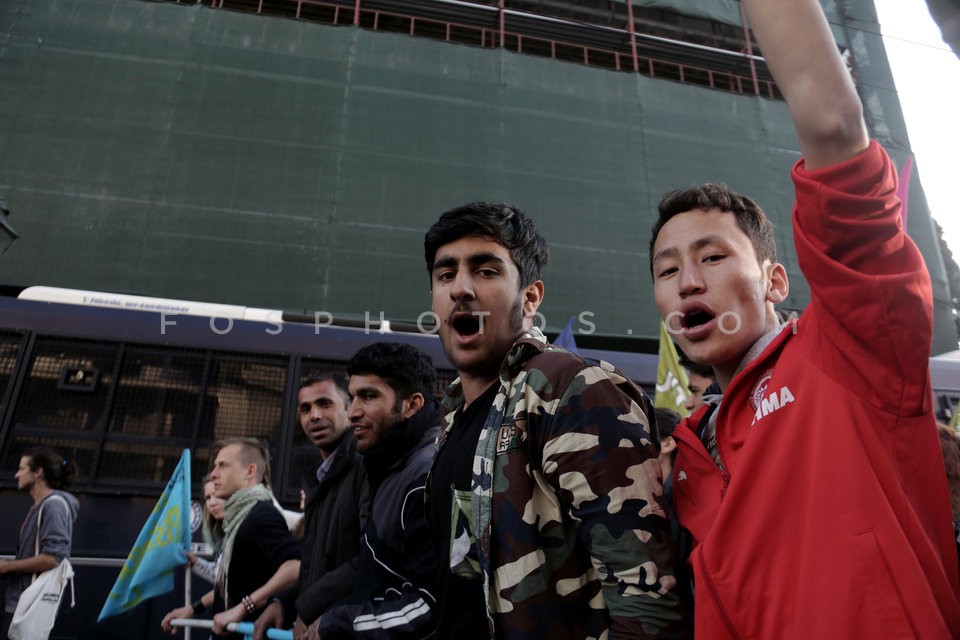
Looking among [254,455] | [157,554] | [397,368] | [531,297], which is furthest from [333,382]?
[531,297]

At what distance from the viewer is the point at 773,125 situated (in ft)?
47.6

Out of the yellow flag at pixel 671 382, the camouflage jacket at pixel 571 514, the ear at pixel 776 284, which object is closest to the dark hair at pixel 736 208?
the ear at pixel 776 284

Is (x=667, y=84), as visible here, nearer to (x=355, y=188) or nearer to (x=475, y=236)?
(x=355, y=188)

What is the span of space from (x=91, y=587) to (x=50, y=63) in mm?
10698

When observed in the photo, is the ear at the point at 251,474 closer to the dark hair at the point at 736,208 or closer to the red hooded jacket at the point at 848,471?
the dark hair at the point at 736,208

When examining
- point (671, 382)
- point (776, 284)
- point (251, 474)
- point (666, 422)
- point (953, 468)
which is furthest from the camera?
point (671, 382)

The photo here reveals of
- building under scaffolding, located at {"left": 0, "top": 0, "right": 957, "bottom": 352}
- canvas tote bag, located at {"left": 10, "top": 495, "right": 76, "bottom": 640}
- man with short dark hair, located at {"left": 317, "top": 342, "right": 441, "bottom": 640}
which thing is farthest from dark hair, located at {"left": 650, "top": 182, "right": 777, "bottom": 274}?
building under scaffolding, located at {"left": 0, "top": 0, "right": 957, "bottom": 352}

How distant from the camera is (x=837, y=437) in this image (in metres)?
0.97

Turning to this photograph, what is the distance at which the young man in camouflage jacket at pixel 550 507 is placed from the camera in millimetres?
1226

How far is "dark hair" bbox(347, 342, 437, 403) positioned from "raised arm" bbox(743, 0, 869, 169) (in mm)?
2224

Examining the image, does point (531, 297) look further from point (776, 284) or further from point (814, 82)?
point (814, 82)

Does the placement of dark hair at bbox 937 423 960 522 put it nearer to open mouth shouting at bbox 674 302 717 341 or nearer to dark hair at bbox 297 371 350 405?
open mouth shouting at bbox 674 302 717 341

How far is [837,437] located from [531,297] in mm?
1125

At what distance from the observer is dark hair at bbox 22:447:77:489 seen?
5.10 meters
